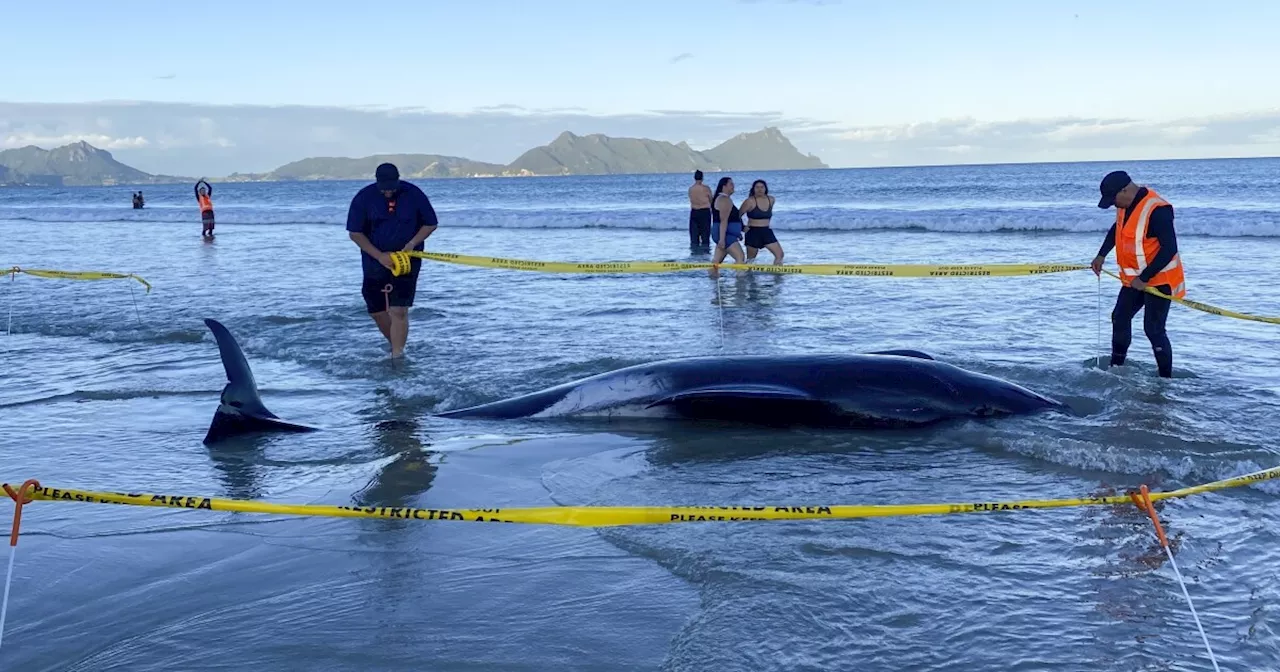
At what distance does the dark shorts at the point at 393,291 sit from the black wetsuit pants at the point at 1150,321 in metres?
6.32

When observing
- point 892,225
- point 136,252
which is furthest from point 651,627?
point 892,225

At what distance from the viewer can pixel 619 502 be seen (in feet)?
18.5

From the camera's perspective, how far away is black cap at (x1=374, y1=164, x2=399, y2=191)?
368 inches

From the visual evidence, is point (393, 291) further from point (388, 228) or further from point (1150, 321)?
point (1150, 321)

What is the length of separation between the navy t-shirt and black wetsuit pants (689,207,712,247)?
14944mm

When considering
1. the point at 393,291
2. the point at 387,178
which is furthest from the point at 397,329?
the point at 387,178

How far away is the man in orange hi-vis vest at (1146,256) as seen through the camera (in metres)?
8.32

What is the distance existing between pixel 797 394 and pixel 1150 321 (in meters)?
3.64

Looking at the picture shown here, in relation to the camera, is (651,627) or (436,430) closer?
(651,627)

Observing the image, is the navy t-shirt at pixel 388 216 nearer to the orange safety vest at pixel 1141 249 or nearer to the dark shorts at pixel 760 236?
the orange safety vest at pixel 1141 249

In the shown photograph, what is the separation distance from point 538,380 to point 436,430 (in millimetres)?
1902

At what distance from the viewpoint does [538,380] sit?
30.3 ft

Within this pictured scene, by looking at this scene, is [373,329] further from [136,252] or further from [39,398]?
[136,252]

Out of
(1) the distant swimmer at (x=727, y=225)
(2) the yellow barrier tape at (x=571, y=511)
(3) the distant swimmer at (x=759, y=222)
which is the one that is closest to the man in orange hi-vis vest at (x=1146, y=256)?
(2) the yellow barrier tape at (x=571, y=511)
